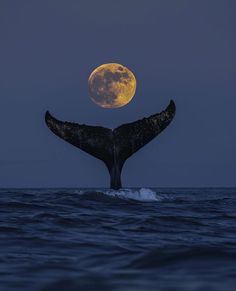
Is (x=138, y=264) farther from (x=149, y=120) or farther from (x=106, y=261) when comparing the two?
(x=149, y=120)

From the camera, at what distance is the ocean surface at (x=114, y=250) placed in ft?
16.5

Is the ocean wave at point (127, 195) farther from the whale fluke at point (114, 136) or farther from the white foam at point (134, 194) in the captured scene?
the whale fluke at point (114, 136)

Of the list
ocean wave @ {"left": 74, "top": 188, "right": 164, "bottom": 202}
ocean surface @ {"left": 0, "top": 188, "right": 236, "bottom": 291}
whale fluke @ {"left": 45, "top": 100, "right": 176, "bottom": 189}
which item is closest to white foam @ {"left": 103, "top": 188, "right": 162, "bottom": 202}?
ocean wave @ {"left": 74, "top": 188, "right": 164, "bottom": 202}

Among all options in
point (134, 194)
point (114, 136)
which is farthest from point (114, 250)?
point (134, 194)

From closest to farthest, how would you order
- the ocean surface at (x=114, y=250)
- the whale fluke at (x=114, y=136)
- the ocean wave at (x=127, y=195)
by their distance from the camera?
the ocean surface at (x=114, y=250) → the ocean wave at (x=127, y=195) → the whale fluke at (x=114, y=136)

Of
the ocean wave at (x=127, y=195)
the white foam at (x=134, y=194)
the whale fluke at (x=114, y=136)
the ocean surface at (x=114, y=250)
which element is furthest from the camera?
the whale fluke at (x=114, y=136)

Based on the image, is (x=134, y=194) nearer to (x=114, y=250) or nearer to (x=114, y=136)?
(x=114, y=136)

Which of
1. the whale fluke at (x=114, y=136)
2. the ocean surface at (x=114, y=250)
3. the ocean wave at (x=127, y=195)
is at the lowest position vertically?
the ocean surface at (x=114, y=250)

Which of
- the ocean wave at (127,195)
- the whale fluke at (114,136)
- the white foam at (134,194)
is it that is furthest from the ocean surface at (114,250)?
the whale fluke at (114,136)

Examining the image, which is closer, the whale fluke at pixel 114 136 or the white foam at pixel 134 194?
the white foam at pixel 134 194

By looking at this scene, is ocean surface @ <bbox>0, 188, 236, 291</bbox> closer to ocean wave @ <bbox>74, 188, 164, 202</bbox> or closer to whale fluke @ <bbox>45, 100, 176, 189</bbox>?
ocean wave @ <bbox>74, 188, 164, 202</bbox>

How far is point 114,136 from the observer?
15.4m

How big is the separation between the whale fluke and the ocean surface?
340 centimetres

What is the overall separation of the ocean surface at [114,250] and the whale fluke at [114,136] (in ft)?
11.1
